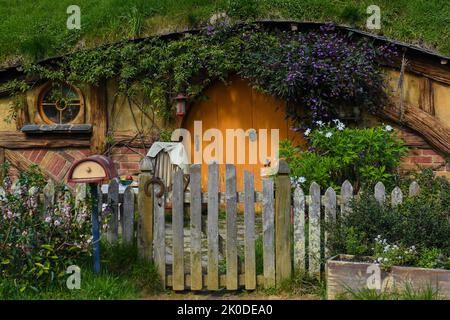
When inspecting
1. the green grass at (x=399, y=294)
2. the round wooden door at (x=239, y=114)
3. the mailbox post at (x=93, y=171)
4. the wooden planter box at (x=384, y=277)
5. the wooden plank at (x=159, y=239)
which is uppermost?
the round wooden door at (x=239, y=114)

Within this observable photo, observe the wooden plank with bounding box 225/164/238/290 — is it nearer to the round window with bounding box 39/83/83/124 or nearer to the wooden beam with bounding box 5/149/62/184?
the round window with bounding box 39/83/83/124

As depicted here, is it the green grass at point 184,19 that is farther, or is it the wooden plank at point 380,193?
the green grass at point 184,19

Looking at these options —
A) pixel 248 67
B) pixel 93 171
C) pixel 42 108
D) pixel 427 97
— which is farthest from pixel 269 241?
pixel 42 108

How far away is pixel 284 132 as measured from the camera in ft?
27.5

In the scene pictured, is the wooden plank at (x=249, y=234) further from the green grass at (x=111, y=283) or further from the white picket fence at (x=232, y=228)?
the green grass at (x=111, y=283)

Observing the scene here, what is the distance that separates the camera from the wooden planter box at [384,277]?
4.11 m

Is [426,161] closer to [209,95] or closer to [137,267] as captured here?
[209,95]

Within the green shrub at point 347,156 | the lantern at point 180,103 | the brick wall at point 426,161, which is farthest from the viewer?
the lantern at point 180,103

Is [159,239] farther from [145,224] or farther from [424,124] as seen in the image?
[424,124]

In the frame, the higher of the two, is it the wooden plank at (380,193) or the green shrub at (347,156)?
the green shrub at (347,156)

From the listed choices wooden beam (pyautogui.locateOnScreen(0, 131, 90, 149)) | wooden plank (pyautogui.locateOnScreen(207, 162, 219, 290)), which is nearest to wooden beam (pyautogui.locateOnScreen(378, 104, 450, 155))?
wooden plank (pyautogui.locateOnScreen(207, 162, 219, 290))

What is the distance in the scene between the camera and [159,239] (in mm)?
4797

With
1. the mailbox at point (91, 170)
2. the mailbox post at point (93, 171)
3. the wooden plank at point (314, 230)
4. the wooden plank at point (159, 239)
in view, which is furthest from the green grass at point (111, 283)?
the wooden plank at point (314, 230)

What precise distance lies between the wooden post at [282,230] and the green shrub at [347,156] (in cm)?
181
